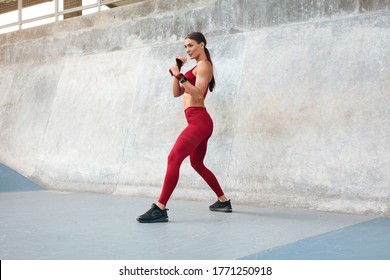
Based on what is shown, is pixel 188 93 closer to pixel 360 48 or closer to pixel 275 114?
pixel 275 114

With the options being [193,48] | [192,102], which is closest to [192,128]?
[192,102]

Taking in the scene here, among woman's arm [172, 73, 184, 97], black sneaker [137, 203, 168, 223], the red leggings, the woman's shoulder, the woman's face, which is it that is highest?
the woman's face

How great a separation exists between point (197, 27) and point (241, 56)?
117 centimetres

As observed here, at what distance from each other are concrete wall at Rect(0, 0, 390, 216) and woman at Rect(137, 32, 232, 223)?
1222 mm

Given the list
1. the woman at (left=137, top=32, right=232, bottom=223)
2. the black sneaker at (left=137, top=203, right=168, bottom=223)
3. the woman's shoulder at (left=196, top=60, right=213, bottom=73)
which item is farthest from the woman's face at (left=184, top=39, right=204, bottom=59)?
the black sneaker at (left=137, top=203, right=168, bottom=223)

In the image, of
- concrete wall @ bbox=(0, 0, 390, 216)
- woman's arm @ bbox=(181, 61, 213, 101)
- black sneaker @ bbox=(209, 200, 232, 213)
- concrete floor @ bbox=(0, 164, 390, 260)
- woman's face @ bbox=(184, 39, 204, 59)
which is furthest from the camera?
concrete wall @ bbox=(0, 0, 390, 216)

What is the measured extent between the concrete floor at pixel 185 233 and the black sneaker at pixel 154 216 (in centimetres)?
8

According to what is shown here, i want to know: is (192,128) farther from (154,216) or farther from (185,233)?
(185,233)

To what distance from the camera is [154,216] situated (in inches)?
185

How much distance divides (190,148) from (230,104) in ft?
7.11

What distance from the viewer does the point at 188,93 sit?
485 cm

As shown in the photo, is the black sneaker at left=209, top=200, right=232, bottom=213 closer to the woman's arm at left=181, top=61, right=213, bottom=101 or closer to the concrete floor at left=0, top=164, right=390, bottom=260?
the concrete floor at left=0, top=164, right=390, bottom=260

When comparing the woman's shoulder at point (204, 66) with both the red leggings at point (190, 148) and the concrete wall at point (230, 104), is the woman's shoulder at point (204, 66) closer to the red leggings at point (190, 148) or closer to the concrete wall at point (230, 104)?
the red leggings at point (190, 148)

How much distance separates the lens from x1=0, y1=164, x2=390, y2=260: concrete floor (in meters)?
3.30
